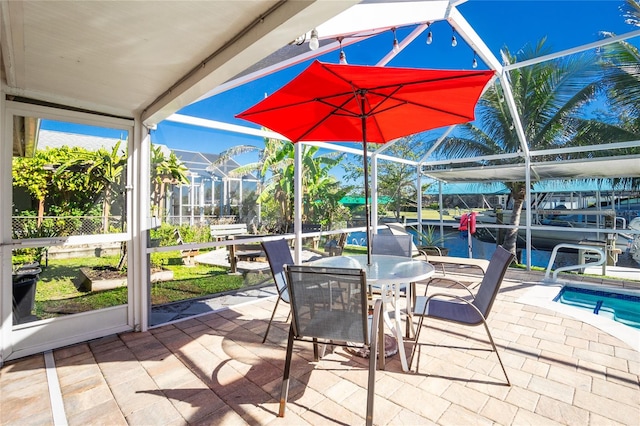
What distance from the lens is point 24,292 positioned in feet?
11.3

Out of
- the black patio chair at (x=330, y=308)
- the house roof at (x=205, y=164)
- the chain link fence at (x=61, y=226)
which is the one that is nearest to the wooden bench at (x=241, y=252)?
the house roof at (x=205, y=164)

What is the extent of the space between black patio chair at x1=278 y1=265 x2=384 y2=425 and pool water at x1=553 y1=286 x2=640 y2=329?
469 cm

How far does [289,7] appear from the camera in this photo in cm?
185

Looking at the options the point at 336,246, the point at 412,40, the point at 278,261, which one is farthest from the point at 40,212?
the point at 412,40

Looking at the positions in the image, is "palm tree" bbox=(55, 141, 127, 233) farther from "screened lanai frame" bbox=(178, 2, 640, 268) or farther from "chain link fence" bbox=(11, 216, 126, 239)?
"screened lanai frame" bbox=(178, 2, 640, 268)

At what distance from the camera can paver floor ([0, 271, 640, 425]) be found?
92.5 inches

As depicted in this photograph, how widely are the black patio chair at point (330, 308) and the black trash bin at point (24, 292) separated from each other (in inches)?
121

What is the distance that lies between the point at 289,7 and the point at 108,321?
4.08 m

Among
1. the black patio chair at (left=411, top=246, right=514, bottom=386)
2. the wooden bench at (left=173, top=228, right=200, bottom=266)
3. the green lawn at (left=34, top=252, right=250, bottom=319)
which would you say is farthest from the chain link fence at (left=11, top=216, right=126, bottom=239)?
the black patio chair at (left=411, top=246, right=514, bottom=386)

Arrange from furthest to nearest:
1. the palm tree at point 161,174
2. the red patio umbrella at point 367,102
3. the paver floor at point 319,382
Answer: the palm tree at point 161,174 → the red patio umbrella at point 367,102 → the paver floor at point 319,382

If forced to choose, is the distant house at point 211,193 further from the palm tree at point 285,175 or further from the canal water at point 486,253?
the canal water at point 486,253

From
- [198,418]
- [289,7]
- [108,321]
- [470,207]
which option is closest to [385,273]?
[198,418]

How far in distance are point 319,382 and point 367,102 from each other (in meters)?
2.77

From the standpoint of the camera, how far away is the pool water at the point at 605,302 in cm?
486
